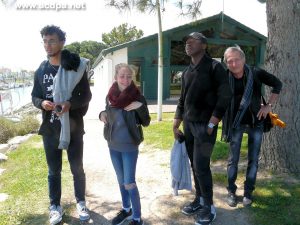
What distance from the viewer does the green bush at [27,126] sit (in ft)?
34.4

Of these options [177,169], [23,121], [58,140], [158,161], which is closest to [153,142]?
[158,161]

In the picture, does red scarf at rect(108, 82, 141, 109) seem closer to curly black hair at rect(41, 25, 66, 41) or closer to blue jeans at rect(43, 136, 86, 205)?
blue jeans at rect(43, 136, 86, 205)

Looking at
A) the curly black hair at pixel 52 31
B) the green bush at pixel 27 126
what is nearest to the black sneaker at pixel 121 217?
the curly black hair at pixel 52 31

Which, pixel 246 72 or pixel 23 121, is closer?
pixel 246 72

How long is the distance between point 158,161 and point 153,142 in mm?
1451

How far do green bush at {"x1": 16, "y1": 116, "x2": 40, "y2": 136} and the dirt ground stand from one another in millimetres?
4803

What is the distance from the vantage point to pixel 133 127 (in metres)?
3.21

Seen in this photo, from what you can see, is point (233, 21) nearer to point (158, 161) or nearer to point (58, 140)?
point (158, 161)

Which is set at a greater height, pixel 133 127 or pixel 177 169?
pixel 133 127

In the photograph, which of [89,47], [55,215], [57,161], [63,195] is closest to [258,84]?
[57,161]

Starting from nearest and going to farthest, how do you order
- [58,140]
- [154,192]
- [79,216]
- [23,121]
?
[58,140], [79,216], [154,192], [23,121]

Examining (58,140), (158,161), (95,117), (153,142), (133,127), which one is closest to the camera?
(133,127)

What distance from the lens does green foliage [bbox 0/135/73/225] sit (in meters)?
3.95

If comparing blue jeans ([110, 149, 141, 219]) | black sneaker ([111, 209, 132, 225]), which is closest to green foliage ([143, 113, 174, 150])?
black sneaker ([111, 209, 132, 225])
